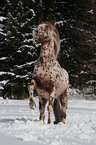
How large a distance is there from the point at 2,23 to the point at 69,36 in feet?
21.8

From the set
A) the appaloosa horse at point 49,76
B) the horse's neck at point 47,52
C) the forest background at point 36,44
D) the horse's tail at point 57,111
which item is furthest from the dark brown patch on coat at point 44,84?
the forest background at point 36,44

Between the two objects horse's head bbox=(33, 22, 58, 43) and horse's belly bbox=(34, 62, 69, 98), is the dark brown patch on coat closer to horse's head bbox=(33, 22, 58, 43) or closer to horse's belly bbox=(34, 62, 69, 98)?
horse's belly bbox=(34, 62, 69, 98)

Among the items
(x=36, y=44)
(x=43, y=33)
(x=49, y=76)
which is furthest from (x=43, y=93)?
(x=36, y=44)

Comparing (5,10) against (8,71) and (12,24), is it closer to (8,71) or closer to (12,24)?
(12,24)

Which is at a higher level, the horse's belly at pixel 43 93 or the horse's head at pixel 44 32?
the horse's head at pixel 44 32

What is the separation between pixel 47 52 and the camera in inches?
243

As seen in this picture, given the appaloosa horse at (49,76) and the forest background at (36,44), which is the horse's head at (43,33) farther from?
the forest background at (36,44)

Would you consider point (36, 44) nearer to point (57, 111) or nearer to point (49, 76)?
point (57, 111)

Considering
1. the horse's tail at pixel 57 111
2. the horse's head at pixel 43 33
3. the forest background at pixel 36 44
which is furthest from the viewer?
the forest background at pixel 36 44

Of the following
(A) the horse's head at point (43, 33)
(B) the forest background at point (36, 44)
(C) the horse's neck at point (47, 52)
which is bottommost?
(B) the forest background at point (36, 44)

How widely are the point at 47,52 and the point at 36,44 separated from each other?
1440 centimetres

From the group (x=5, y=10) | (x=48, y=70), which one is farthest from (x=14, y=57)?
(x=48, y=70)

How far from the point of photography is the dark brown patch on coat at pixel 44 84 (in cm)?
575

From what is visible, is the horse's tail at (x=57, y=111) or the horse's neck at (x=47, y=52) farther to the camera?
the horse's tail at (x=57, y=111)
